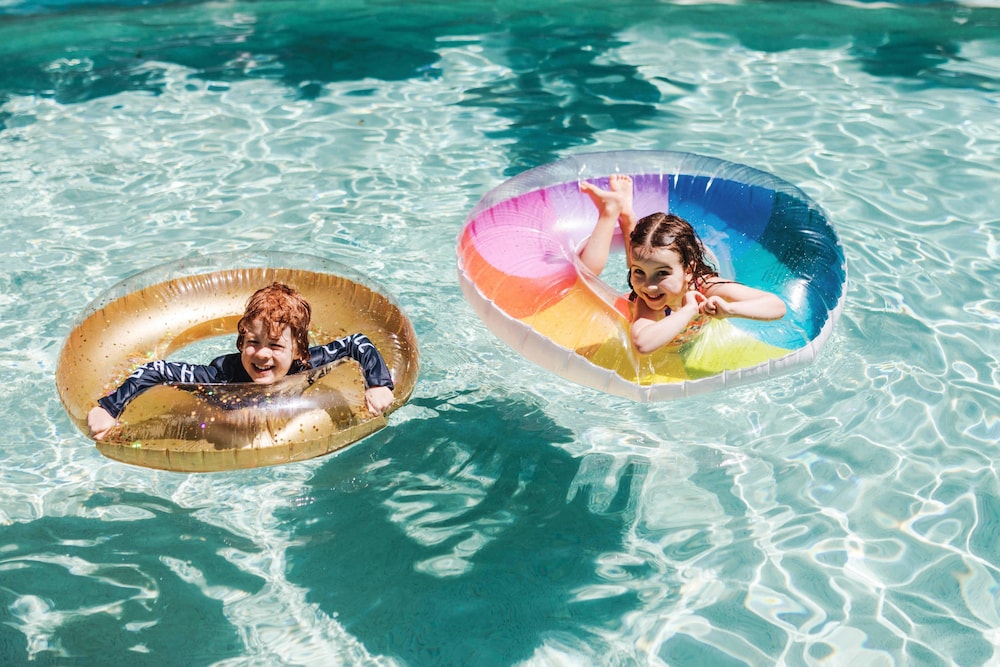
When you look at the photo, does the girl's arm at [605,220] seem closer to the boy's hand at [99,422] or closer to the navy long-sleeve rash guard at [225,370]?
the navy long-sleeve rash guard at [225,370]

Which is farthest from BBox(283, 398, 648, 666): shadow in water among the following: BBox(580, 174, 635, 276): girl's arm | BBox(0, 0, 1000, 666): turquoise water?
BBox(580, 174, 635, 276): girl's arm

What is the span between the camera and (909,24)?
8.00 meters

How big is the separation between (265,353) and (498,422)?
934 mm

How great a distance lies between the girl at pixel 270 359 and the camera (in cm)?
342

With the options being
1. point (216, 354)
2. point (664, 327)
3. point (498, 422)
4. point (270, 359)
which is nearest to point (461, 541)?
point (498, 422)

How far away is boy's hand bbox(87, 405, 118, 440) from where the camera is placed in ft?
10.8

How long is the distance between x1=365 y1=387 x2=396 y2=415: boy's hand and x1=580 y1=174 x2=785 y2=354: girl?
888 mm

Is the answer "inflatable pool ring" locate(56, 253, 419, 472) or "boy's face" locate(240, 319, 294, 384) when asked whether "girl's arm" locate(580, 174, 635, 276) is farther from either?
"boy's face" locate(240, 319, 294, 384)

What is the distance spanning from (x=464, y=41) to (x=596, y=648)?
565 cm

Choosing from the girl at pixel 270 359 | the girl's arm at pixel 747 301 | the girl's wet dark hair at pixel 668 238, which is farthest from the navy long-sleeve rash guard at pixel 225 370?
the girl's arm at pixel 747 301

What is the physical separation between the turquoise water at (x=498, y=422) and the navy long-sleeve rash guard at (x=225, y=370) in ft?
1.17

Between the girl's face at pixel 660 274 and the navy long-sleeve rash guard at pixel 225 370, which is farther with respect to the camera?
the girl's face at pixel 660 274

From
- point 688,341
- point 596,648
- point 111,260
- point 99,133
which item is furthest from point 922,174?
point 99,133

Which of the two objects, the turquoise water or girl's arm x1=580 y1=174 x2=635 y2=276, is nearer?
the turquoise water
